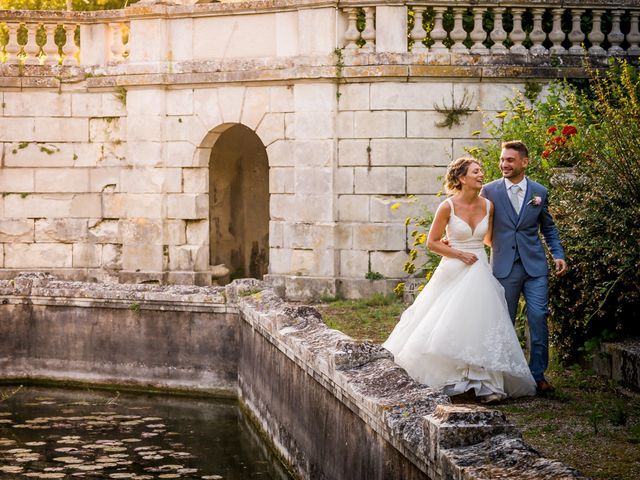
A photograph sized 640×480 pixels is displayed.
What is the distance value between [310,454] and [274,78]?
7535 millimetres

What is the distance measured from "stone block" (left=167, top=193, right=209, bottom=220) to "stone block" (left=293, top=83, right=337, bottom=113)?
188 cm

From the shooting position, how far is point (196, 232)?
1505 centimetres

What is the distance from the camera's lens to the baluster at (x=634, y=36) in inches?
546

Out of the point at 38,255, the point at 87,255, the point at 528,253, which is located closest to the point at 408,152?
the point at 87,255

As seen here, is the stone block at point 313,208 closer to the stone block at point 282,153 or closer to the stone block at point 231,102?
the stone block at point 282,153

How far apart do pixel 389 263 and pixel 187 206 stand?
2.93 metres

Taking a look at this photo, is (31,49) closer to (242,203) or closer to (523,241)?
(242,203)

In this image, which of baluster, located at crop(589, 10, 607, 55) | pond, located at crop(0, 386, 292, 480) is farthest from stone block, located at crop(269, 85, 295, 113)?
pond, located at crop(0, 386, 292, 480)

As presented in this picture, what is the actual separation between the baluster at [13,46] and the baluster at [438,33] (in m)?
5.85

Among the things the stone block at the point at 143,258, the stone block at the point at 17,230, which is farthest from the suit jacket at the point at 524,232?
the stone block at the point at 17,230

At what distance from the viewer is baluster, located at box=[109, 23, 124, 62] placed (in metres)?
15.5

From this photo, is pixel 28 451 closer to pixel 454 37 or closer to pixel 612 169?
pixel 612 169

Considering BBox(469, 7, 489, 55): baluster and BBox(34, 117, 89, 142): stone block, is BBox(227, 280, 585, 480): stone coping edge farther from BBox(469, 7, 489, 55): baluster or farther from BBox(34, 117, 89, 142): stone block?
BBox(34, 117, 89, 142): stone block

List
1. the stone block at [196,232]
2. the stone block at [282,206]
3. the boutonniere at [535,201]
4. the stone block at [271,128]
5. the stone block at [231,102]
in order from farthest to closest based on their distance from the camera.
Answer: the stone block at [196,232] < the stone block at [231,102] < the stone block at [271,128] < the stone block at [282,206] < the boutonniere at [535,201]
